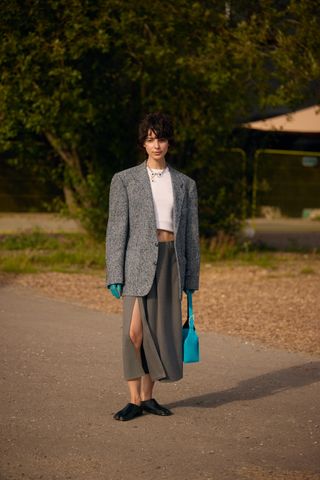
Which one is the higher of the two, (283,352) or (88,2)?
(88,2)

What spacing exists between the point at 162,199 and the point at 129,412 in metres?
1.23

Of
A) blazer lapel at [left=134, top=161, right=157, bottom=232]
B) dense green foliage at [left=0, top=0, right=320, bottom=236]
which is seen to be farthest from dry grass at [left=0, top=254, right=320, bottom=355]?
blazer lapel at [left=134, top=161, right=157, bottom=232]

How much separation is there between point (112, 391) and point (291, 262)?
9987 mm

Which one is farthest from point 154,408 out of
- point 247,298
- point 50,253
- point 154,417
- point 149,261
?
point 50,253

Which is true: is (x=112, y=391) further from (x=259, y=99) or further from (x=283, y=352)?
(x=259, y=99)

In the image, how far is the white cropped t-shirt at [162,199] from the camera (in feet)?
22.6

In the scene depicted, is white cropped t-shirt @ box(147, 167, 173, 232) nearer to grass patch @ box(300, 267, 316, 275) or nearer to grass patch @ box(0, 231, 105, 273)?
grass patch @ box(0, 231, 105, 273)

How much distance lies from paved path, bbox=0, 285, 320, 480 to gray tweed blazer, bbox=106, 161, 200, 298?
2.69 ft

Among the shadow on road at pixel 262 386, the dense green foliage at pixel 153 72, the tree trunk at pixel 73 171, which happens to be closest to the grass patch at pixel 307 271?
the dense green foliage at pixel 153 72

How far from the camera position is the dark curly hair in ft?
22.5

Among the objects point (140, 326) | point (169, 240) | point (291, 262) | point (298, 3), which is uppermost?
point (298, 3)

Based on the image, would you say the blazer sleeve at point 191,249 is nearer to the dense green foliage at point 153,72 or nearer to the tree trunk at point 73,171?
the dense green foliage at point 153,72

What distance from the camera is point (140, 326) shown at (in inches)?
270

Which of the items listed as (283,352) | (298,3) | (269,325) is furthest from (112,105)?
Result: (283,352)
